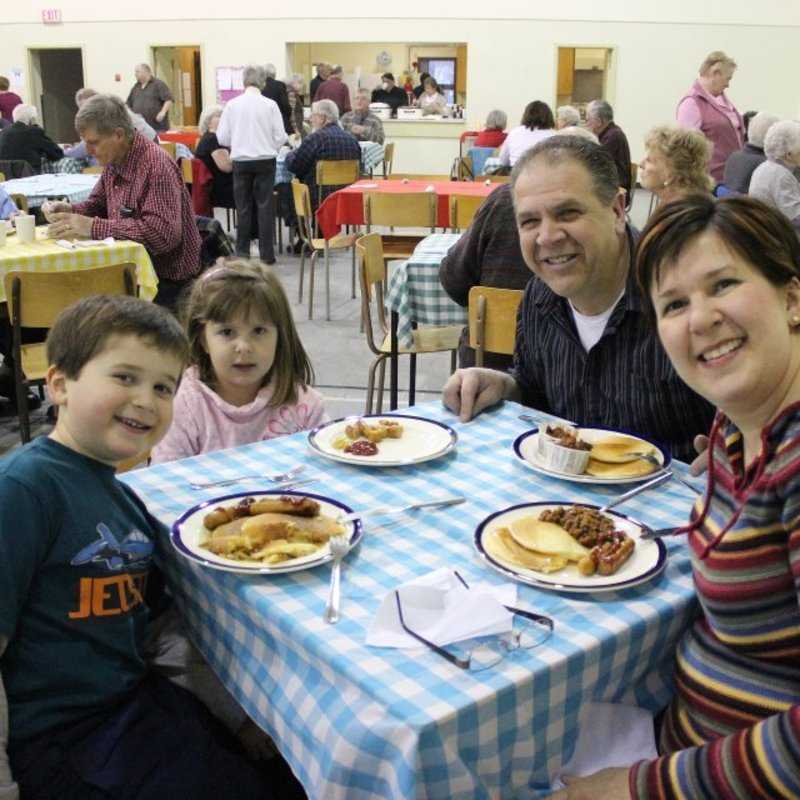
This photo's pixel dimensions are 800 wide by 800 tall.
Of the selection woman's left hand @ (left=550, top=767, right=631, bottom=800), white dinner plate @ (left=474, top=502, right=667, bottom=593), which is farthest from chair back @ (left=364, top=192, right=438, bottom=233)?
woman's left hand @ (left=550, top=767, right=631, bottom=800)

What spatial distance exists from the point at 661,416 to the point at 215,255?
10.5 feet

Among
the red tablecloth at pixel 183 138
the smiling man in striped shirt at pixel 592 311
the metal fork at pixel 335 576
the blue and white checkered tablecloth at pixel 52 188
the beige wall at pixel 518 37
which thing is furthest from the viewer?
the beige wall at pixel 518 37

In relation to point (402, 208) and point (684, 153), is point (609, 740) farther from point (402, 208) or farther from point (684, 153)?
point (402, 208)

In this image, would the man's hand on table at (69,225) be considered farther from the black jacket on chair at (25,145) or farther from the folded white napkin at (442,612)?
the black jacket on chair at (25,145)

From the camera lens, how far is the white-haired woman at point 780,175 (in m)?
5.48

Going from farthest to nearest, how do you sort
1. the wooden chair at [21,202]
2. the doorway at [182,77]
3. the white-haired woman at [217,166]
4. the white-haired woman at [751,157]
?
the doorway at [182,77] → the white-haired woman at [217,166] → the white-haired woman at [751,157] → the wooden chair at [21,202]

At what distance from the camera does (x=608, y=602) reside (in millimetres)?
1117

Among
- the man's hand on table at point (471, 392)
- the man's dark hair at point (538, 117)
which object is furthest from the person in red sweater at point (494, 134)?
the man's hand on table at point (471, 392)

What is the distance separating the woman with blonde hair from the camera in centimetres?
384

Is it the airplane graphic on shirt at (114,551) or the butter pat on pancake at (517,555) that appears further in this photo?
the airplane graphic on shirt at (114,551)

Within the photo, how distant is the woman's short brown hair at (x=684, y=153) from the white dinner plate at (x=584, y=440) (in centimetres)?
248

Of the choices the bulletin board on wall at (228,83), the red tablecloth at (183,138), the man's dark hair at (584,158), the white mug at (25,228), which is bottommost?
the white mug at (25,228)

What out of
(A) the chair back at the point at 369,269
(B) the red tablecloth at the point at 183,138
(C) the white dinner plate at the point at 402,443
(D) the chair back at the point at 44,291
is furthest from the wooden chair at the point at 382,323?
(B) the red tablecloth at the point at 183,138

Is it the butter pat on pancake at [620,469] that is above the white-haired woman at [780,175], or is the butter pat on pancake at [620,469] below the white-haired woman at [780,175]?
below
